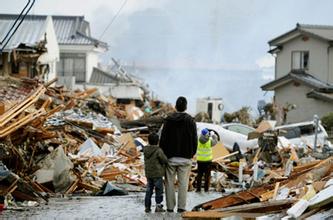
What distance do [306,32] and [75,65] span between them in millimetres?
19587

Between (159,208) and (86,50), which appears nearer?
(159,208)

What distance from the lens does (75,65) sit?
60.3 metres

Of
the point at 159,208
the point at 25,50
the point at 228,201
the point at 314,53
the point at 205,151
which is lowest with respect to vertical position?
the point at 159,208

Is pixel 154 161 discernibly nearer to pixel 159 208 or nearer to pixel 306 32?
pixel 159 208

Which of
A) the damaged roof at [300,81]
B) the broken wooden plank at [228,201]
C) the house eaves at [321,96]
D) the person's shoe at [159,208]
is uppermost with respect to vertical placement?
the damaged roof at [300,81]

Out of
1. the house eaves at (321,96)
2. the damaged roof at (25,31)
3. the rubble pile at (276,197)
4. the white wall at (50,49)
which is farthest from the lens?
the white wall at (50,49)

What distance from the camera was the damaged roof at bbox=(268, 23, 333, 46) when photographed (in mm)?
48509

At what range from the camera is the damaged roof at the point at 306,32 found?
159 ft

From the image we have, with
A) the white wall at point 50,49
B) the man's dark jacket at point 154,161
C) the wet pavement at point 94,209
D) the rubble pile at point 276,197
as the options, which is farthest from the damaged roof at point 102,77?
the man's dark jacket at point 154,161

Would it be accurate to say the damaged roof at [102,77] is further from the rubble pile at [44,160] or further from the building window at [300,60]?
the rubble pile at [44,160]

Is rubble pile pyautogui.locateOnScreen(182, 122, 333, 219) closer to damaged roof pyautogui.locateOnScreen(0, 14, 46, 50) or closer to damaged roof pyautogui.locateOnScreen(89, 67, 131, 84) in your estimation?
damaged roof pyautogui.locateOnScreen(0, 14, 46, 50)

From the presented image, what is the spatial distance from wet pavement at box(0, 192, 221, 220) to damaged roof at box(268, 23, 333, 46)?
3503 cm

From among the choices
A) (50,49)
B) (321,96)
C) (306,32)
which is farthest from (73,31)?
(321,96)

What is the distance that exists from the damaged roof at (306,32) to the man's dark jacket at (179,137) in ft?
122
